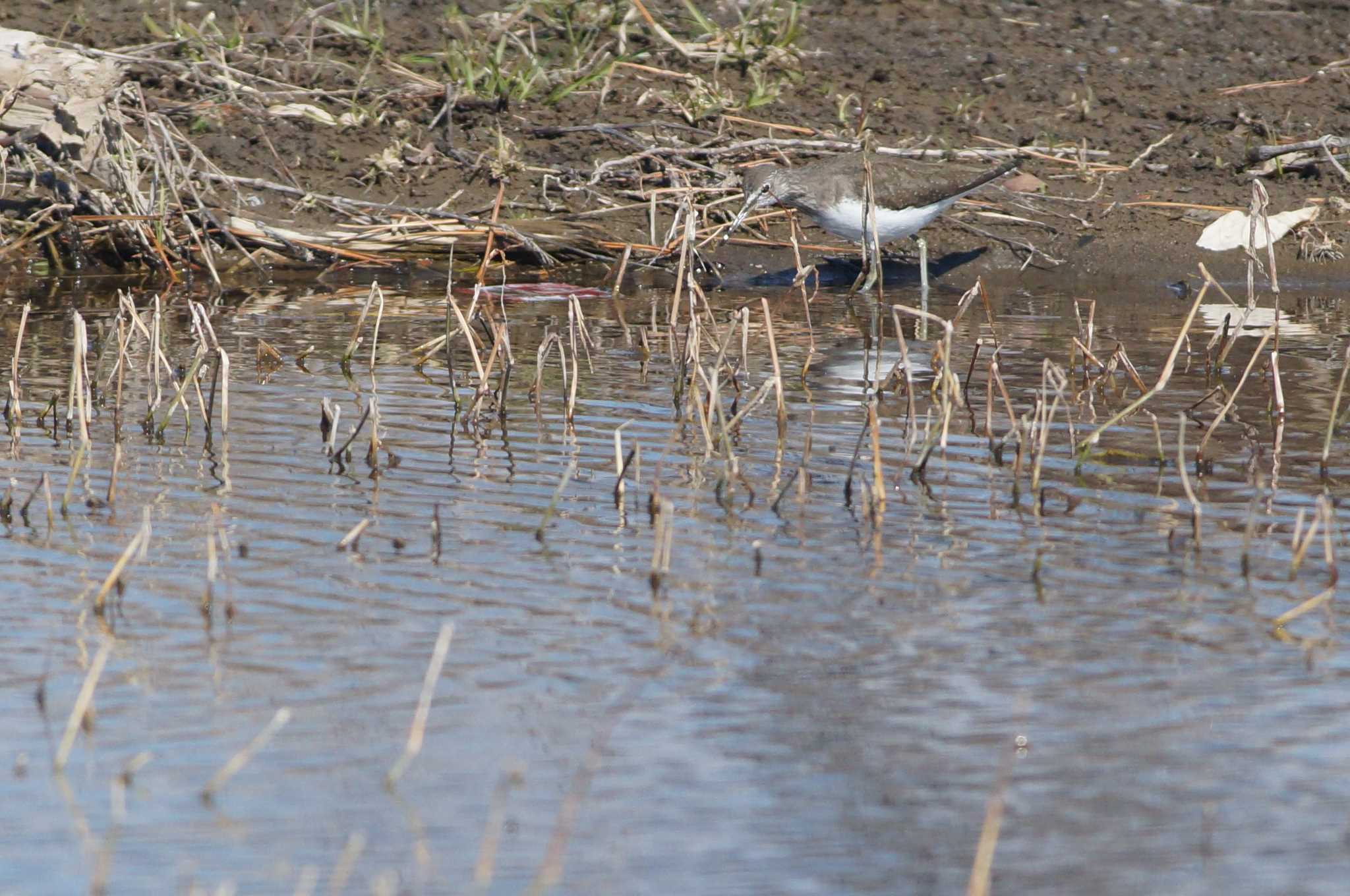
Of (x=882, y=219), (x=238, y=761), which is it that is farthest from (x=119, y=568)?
(x=882, y=219)

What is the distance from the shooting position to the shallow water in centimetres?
374

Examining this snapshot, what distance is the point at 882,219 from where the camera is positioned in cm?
1072

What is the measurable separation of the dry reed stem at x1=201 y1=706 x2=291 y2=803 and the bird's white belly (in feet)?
23.2

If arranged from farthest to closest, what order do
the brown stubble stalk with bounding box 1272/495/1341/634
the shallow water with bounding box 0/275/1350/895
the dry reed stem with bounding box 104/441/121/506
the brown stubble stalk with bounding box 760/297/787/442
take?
1. the brown stubble stalk with bounding box 760/297/787/442
2. the dry reed stem with bounding box 104/441/121/506
3. the brown stubble stalk with bounding box 1272/495/1341/634
4. the shallow water with bounding box 0/275/1350/895

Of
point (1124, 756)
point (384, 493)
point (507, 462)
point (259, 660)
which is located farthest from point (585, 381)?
point (1124, 756)

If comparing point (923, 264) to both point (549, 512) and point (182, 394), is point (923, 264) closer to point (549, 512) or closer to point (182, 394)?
point (182, 394)

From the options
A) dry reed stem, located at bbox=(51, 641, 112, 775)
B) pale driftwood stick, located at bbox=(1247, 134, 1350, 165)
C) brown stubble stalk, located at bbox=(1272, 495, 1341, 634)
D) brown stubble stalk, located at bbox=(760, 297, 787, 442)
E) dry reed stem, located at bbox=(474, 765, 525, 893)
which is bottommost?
dry reed stem, located at bbox=(474, 765, 525, 893)

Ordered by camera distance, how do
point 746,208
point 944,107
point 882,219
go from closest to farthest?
point 882,219 → point 746,208 → point 944,107

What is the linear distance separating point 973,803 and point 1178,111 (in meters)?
10.4

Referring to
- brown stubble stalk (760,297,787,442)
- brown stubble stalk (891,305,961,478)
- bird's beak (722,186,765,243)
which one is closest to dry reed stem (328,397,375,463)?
brown stubble stalk (760,297,787,442)

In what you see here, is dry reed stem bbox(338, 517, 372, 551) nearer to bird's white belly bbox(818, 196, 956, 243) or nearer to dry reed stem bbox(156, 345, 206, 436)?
dry reed stem bbox(156, 345, 206, 436)

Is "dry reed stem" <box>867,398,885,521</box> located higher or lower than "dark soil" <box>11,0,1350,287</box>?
lower

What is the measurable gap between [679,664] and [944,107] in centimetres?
934

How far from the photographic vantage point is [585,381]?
8.45 m
